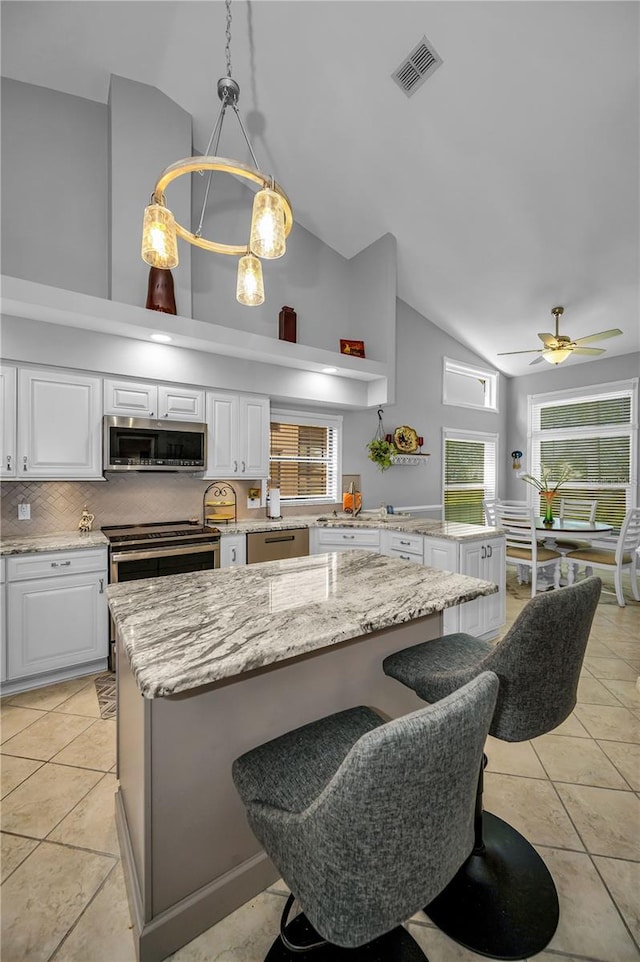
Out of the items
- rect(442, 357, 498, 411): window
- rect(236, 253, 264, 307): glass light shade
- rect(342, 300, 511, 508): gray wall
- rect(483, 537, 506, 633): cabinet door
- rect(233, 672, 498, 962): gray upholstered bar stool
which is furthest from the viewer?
rect(442, 357, 498, 411): window

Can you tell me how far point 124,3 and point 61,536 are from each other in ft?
12.0

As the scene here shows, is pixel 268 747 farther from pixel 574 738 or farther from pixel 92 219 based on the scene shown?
pixel 92 219

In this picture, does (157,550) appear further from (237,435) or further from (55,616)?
(237,435)

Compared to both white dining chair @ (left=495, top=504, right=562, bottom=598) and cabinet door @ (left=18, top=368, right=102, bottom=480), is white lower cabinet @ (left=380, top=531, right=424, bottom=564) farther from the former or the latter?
cabinet door @ (left=18, top=368, right=102, bottom=480)

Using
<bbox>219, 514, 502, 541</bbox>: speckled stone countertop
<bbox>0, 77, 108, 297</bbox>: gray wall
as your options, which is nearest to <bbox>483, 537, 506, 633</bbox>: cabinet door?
<bbox>219, 514, 502, 541</bbox>: speckled stone countertop

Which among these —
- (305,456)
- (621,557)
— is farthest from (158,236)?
(621,557)

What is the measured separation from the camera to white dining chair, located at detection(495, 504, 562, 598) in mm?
4201

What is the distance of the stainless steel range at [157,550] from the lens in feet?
9.45

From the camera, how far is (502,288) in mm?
4484

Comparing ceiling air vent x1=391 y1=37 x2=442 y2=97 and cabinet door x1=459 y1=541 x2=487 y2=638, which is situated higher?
ceiling air vent x1=391 y1=37 x2=442 y2=97

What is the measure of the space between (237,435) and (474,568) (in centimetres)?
235

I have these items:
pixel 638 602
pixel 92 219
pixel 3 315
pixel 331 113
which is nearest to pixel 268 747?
pixel 3 315

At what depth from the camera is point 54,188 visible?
3180mm

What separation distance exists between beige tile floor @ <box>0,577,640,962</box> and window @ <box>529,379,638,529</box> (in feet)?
11.9
